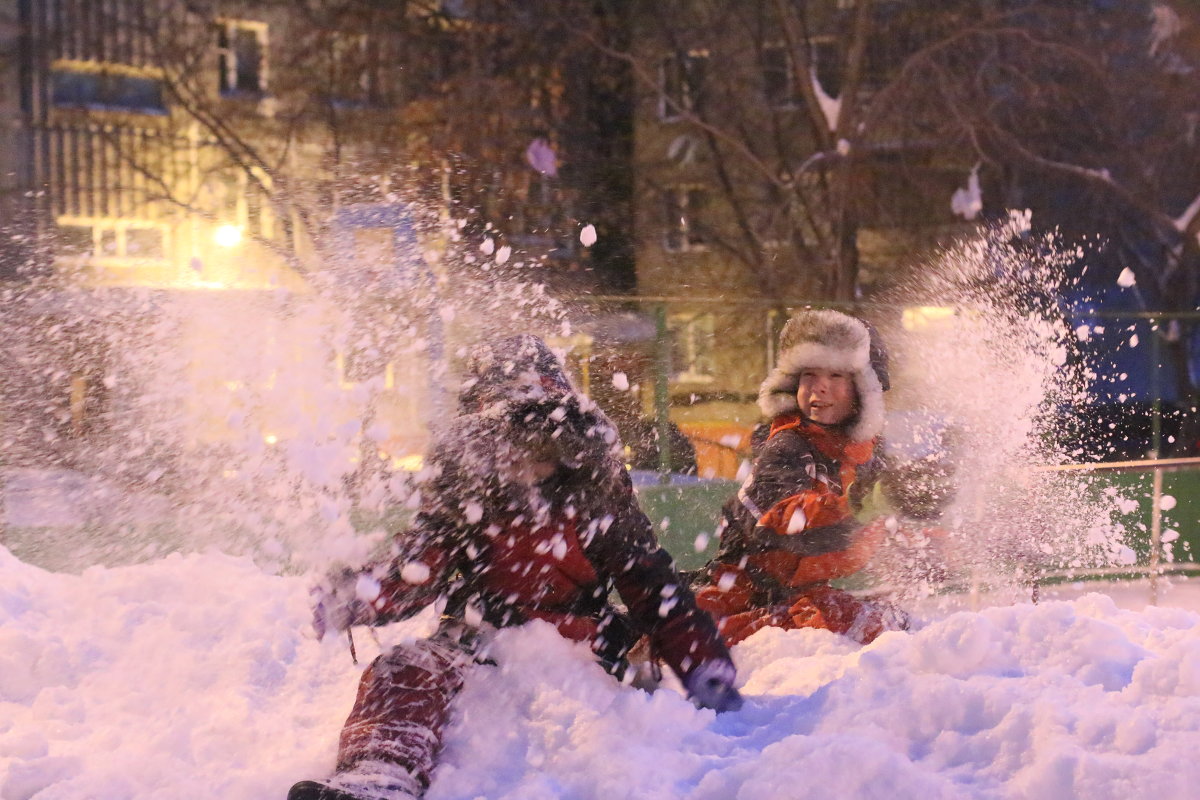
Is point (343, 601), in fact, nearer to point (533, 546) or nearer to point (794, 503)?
point (533, 546)

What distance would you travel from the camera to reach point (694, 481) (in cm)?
597

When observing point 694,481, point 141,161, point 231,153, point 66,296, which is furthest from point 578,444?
point 141,161

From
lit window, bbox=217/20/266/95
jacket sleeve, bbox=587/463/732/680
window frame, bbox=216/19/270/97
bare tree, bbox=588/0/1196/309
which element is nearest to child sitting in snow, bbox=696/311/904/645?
jacket sleeve, bbox=587/463/732/680

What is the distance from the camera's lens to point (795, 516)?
382 centimetres

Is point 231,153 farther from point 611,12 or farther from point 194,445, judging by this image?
point 194,445

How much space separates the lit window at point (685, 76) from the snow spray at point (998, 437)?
8930 millimetres

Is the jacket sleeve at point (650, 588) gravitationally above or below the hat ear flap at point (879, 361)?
→ below

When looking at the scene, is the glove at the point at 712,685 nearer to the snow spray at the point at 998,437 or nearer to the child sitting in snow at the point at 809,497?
the child sitting in snow at the point at 809,497

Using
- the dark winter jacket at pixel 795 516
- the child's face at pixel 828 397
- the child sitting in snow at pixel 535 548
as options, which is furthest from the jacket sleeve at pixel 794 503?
the child sitting in snow at pixel 535 548

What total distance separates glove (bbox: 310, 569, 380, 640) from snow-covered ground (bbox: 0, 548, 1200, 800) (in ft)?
1.04

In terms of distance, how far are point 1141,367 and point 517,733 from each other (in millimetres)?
6306

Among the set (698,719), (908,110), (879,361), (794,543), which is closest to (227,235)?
(908,110)

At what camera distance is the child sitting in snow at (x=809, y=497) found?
12.6 ft

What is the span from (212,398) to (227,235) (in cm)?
902
